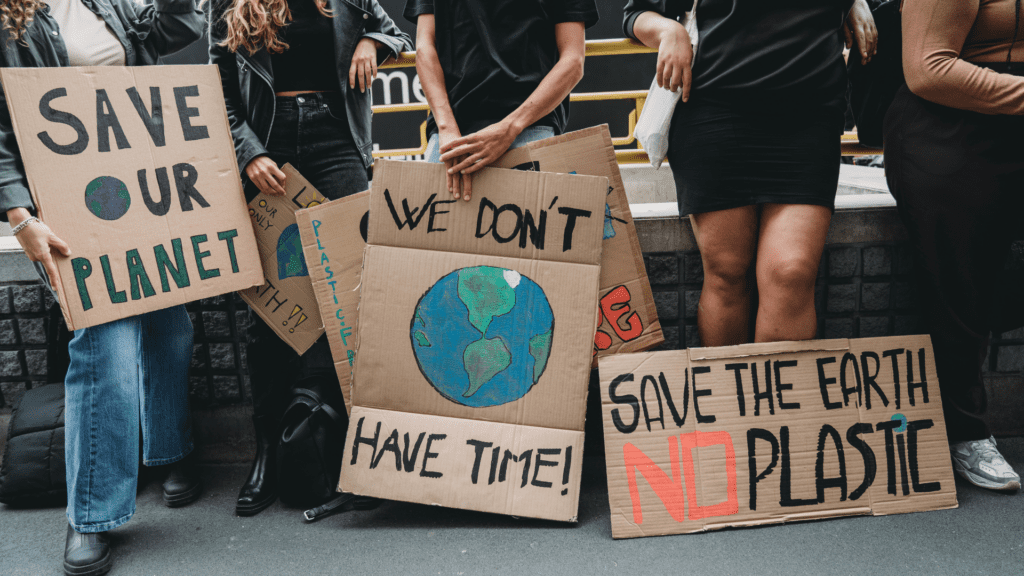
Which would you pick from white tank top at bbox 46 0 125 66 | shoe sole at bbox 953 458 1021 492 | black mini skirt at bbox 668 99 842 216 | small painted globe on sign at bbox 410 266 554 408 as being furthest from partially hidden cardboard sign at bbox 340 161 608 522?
shoe sole at bbox 953 458 1021 492

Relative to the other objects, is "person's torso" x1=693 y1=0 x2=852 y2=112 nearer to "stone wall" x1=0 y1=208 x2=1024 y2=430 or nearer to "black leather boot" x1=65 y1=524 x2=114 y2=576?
"stone wall" x1=0 y1=208 x2=1024 y2=430

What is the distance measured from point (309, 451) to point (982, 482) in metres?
2.12

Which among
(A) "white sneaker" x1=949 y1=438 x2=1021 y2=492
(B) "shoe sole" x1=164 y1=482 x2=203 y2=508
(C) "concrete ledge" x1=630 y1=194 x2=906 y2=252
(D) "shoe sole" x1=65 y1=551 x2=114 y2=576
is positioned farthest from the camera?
(C) "concrete ledge" x1=630 y1=194 x2=906 y2=252

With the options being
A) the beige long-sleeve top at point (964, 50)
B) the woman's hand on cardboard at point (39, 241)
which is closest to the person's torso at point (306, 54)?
the woman's hand on cardboard at point (39, 241)

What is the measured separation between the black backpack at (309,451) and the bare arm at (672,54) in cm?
148

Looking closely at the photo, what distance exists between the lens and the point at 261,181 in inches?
79.4

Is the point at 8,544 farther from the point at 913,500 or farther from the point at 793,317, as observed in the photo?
the point at 913,500

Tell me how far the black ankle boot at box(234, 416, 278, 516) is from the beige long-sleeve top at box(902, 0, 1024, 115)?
90.0 inches

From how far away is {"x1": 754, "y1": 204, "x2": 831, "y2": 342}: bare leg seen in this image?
71.2 inches

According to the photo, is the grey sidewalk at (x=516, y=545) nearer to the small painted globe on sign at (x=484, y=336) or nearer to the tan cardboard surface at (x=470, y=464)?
the tan cardboard surface at (x=470, y=464)

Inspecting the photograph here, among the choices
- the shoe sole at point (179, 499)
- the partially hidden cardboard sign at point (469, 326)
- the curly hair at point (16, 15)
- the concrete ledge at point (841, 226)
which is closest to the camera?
the curly hair at point (16, 15)

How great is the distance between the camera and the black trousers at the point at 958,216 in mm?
1872

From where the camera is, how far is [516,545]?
1.81 metres

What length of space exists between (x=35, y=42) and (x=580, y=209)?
1.57 metres
